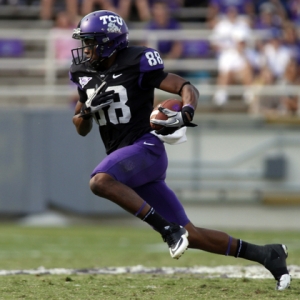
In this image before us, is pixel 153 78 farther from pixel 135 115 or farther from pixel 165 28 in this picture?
pixel 165 28

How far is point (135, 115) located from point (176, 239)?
3.17 feet

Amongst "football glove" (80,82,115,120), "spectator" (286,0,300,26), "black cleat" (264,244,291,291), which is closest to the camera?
"black cleat" (264,244,291,291)

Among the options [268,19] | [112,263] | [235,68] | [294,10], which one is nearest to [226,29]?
[235,68]

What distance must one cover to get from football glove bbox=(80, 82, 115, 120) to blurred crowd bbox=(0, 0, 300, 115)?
716 centimetres

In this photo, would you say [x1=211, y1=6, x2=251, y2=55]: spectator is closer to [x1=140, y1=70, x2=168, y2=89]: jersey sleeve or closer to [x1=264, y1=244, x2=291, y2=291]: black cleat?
[x1=140, y1=70, x2=168, y2=89]: jersey sleeve

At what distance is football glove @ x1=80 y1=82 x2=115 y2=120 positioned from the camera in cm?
489

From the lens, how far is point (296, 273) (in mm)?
5684

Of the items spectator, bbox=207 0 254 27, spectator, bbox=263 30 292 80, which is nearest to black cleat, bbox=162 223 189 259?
spectator, bbox=263 30 292 80

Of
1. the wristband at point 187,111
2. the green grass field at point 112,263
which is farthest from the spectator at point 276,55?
the wristband at point 187,111

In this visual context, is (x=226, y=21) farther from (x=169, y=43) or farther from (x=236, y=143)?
(x=236, y=143)

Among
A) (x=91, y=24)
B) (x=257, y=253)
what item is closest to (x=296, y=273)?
(x=257, y=253)

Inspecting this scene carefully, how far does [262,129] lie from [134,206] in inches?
306

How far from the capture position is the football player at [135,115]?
4777 millimetres

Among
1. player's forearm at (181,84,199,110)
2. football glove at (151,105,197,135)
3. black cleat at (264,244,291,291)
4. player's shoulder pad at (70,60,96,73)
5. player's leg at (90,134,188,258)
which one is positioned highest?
player's shoulder pad at (70,60,96,73)
